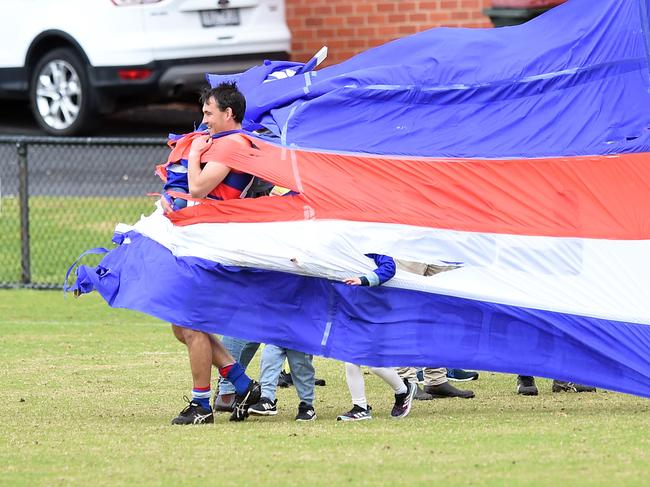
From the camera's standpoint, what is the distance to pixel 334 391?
9672 millimetres

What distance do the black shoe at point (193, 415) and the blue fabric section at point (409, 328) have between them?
1.46 feet

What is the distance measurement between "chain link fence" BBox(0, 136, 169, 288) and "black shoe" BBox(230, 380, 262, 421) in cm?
561

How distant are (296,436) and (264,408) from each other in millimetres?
872

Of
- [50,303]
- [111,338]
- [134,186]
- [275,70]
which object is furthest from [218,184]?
[134,186]

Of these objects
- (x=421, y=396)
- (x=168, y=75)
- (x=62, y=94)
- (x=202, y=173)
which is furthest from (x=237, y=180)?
(x=62, y=94)

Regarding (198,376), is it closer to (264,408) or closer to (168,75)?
(264,408)

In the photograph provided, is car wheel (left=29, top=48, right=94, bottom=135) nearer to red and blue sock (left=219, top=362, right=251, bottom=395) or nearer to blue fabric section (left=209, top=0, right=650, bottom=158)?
blue fabric section (left=209, top=0, right=650, bottom=158)

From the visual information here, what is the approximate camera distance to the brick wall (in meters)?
19.3

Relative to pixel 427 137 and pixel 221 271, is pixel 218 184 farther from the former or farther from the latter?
pixel 427 137

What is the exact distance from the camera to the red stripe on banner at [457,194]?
8461 millimetres

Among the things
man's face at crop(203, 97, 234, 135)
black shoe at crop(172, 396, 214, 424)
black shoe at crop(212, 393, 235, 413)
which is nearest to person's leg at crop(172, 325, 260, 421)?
black shoe at crop(172, 396, 214, 424)

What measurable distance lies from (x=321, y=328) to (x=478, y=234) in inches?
39.9

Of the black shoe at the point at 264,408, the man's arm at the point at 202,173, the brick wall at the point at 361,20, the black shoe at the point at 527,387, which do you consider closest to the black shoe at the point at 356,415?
the black shoe at the point at 264,408

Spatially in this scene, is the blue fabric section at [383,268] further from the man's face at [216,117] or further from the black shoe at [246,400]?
the man's face at [216,117]
